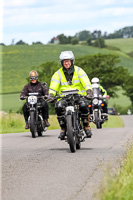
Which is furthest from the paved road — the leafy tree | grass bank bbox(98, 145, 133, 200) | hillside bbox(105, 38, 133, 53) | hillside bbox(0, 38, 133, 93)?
hillside bbox(105, 38, 133, 53)

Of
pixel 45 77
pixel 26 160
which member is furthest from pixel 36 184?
pixel 45 77

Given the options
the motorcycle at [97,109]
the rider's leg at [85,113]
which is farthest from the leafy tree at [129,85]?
the rider's leg at [85,113]

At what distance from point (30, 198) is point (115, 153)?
4.86 metres

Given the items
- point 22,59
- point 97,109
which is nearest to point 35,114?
point 97,109

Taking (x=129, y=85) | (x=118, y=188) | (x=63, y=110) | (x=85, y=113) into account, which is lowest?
(x=129, y=85)

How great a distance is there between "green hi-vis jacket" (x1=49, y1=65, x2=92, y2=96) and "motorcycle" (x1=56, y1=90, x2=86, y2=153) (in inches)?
10.2

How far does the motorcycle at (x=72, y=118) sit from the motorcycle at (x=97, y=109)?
39.4 ft

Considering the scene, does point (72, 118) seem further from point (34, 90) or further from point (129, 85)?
point (129, 85)

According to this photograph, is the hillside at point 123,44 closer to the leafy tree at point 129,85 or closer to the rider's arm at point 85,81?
the leafy tree at point 129,85

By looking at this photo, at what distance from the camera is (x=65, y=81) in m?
10.9

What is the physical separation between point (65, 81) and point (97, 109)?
12.3 meters

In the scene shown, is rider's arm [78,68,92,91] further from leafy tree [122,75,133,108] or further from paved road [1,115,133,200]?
leafy tree [122,75,133,108]

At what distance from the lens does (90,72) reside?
346ft

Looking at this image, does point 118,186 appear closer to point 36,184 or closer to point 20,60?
point 36,184
